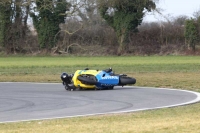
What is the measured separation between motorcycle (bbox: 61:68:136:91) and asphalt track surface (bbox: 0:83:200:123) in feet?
0.97

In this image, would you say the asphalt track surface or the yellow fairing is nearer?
the asphalt track surface

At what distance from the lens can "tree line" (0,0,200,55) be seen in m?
62.0

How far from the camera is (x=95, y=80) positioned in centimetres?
2159

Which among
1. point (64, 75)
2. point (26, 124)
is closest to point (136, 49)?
point (64, 75)

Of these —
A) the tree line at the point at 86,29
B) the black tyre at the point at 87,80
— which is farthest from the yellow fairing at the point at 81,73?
the tree line at the point at 86,29

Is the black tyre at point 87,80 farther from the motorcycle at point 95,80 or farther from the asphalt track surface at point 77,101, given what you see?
the asphalt track surface at point 77,101

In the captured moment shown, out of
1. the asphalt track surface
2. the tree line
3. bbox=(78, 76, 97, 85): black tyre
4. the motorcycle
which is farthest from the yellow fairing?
the tree line

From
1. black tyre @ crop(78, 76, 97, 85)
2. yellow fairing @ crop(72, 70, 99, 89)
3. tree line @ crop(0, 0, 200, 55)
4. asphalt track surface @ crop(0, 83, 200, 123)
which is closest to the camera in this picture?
asphalt track surface @ crop(0, 83, 200, 123)

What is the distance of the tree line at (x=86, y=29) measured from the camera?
62031 mm

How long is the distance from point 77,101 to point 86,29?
47.7 meters

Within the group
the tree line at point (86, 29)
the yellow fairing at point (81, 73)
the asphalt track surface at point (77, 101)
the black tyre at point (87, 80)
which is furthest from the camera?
the tree line at point (86, 29)

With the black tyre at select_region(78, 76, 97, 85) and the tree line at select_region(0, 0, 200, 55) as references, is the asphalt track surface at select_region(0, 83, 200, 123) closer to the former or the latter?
the black tyre at select_region(78, 76, 97, 85)

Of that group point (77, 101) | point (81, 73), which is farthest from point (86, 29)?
point (77, 101)

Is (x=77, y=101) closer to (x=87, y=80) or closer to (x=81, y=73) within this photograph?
(x=87, y=80)
